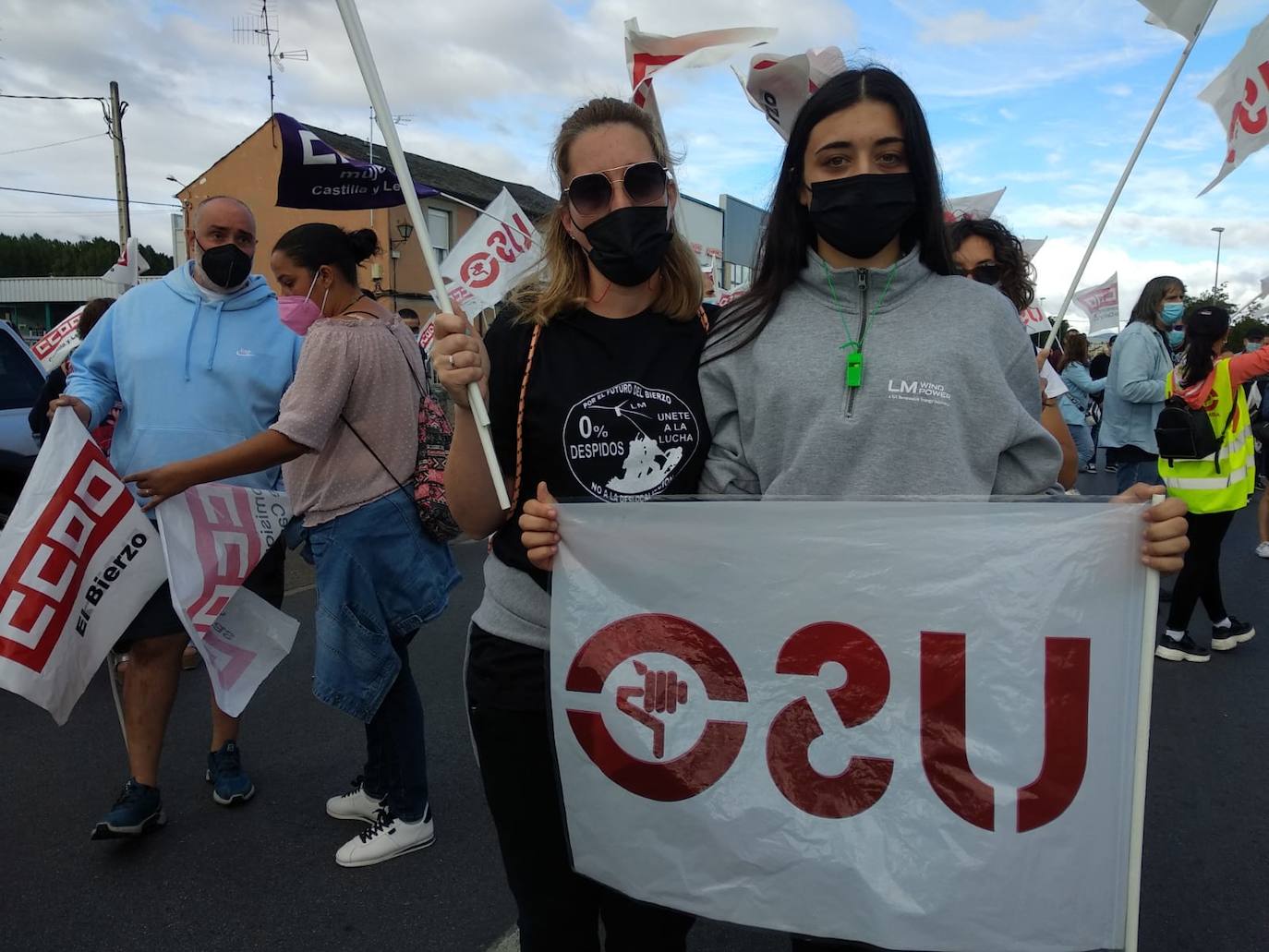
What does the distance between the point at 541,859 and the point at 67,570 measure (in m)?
1.84

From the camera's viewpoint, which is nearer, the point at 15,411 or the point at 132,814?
the point at 132,814

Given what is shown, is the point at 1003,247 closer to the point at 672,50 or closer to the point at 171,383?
the point at 672,50

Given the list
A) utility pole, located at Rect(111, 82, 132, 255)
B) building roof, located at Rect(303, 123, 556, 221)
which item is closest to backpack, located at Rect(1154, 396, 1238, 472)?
building roof, located at Rect(303, 123, 556, 221)

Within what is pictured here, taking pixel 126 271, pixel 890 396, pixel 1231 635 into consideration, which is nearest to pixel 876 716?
pixel 890 396

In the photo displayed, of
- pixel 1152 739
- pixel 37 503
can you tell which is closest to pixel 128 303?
pixel 37 503

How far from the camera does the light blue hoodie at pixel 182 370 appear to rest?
10.0 ft

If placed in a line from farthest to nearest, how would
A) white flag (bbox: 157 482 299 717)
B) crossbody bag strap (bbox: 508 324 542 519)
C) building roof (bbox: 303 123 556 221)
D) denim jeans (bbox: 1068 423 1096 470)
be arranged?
building roof (bbox: 303 123 556 221) < denim jeans (bbox: 1068 423 1096 470) < white flag (bbox: 157 482 299 717) < crossbody bag strap (bbox: 508 324 542 519)

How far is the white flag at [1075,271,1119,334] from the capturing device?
12.0m

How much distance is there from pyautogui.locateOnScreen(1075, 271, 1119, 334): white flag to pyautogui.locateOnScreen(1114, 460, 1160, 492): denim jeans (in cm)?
674

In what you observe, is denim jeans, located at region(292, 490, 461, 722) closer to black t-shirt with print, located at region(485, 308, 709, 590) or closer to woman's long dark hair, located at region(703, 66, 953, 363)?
black t-shirt with print, located at region(485, 308, 709, 590)

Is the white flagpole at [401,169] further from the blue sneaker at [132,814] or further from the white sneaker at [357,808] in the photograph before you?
the blue sneaker at [132,814]

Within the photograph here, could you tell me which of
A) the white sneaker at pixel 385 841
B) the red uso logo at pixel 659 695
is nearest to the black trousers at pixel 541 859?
the red uso logo at pixel 659 695

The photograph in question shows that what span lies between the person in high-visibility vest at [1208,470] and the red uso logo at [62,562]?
5049 millimetres

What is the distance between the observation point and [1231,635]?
518cm
